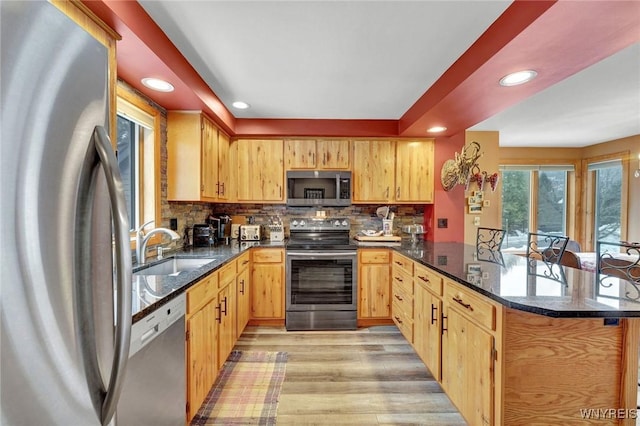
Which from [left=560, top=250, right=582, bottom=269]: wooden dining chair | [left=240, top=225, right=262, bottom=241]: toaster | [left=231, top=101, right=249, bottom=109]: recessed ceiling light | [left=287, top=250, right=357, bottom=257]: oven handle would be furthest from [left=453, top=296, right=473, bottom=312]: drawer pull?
[left=231, top=101, right=249, bottom=109]: recessed ceiling light

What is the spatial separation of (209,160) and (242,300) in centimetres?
142

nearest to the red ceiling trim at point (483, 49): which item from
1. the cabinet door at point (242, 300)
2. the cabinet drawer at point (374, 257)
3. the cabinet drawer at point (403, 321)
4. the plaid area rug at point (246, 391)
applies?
the cabinet drawer at point (374, 257)

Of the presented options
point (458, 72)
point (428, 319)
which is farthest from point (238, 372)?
point (458, 72)

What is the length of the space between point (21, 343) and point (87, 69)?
0.61m

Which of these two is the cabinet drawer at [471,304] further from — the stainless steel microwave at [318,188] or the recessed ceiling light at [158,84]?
the recessed ceiling light at [158,84]

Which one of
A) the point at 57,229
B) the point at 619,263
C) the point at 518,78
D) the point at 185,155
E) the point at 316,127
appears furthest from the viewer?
the point at 316,127

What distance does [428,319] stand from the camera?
2.17m

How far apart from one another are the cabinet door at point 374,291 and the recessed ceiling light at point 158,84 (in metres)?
2.42

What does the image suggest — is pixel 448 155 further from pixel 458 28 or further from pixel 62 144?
pixel 62 144

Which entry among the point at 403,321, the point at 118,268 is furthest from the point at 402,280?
the point at 118,268

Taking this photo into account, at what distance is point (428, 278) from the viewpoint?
219 centimetres

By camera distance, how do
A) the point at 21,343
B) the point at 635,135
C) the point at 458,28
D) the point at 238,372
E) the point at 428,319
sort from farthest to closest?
the point at 635,135
the point at 238,372
the point at 428,319
the point at 458,28
the point at 21,343

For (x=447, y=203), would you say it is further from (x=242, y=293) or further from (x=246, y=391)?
(x=246, y=391)

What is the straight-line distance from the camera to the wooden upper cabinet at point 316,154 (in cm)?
349
